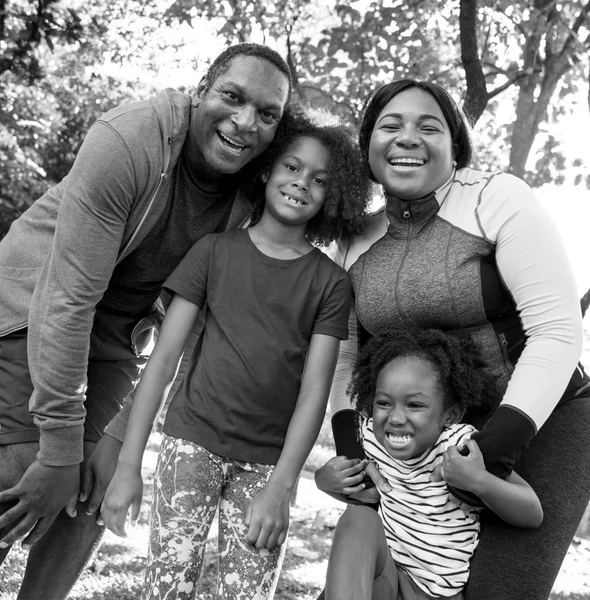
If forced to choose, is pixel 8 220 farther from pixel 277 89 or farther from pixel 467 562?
pixel 467 562

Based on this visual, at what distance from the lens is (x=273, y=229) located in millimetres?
2846

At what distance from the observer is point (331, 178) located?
2.89 metres

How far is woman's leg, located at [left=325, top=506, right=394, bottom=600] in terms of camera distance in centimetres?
206

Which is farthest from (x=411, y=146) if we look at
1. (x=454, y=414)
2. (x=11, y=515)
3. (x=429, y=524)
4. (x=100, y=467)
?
(x=11, y=515)

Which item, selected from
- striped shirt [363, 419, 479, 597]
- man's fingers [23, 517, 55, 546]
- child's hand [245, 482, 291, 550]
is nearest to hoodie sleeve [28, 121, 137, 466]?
man's fingers [23, 517, 55, 546]

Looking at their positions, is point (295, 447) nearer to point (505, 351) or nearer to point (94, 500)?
point (505, 351)

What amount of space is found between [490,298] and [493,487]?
625 millimetres

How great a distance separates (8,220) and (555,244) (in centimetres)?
1225

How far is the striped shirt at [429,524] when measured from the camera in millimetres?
2363

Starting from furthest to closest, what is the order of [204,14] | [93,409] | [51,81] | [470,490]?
1. [51,81]
2. [204,14]
3. [93,409]
4. [470,490]

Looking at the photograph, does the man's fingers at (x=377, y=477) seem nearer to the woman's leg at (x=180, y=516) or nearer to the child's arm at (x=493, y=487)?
the child's arm at (x=493, y=487)

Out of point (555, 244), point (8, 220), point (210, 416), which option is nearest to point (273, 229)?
point (210, 416)

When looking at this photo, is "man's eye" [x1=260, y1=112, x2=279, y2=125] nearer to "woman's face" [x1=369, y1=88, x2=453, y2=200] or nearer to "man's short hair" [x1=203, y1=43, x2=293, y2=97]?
"man's short hair" [x1=203, y1=43, x2=293, y2=97]

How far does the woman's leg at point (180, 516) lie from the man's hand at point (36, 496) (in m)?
0.34
